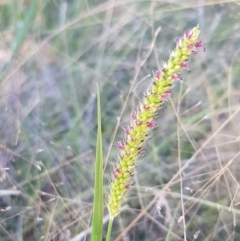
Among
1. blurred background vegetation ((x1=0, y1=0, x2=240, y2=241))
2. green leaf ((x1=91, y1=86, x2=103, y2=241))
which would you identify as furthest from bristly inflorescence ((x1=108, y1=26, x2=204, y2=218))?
blurred background vegetation ((x1=0, y1=0, x2=240, y2=241))

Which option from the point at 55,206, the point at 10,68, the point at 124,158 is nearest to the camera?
the point at 124,158

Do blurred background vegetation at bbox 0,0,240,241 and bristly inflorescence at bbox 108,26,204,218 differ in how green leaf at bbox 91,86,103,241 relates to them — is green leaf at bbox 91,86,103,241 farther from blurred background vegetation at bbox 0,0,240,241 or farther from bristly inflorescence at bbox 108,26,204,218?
blurred background vegetation at bbox 0,0,240,241

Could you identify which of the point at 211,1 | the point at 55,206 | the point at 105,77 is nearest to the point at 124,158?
the point at 55,206

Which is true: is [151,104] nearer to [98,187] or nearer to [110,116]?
[98,187]

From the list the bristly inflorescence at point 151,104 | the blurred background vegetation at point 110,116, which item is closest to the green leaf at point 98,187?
the bristly inflorescence at point 151,104

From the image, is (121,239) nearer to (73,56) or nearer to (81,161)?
(81,161)

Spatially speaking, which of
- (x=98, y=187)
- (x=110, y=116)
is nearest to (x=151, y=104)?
(x=98, y=187)
